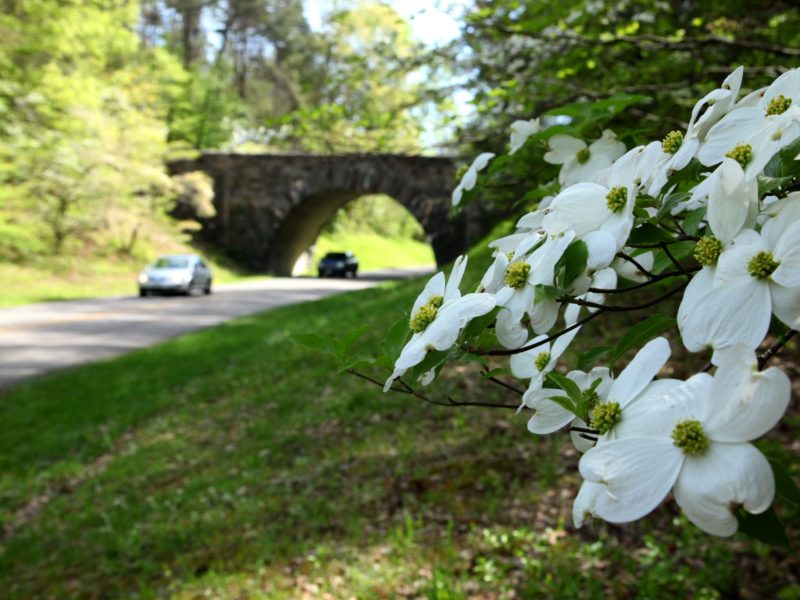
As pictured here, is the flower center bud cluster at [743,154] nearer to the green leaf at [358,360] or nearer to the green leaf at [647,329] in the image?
the green leaf at [647,329]

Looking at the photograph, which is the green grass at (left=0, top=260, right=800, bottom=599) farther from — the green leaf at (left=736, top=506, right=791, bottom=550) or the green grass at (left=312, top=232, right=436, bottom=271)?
the green grass at (left=312, top=232, right=436, bottom=271)

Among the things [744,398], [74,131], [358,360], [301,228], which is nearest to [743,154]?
[744,398]

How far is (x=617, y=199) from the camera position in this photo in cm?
68

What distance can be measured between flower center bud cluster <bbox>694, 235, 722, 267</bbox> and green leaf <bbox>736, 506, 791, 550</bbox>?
203mm

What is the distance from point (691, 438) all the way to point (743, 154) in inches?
10.9

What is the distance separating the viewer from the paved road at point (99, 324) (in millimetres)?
8750

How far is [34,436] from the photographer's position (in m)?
6.12

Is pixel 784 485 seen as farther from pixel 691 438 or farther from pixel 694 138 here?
pixel 694 138

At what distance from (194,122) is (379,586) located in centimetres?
2900

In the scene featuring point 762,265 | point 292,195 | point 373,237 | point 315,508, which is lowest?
point 315,508

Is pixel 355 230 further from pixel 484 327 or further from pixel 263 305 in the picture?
pixel 484 327

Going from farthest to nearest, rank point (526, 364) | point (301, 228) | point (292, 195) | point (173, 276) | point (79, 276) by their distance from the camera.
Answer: point (301, 228)
point (292, 195)
point (79, 276)
point (173, 276)
point (526, 364)

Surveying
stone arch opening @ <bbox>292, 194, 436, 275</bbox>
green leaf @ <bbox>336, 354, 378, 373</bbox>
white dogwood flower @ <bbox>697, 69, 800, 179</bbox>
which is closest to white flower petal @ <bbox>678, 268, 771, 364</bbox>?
white dogwood flower @ <bbox>697, 69, 800, 179</bbox>

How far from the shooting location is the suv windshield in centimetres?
1650
